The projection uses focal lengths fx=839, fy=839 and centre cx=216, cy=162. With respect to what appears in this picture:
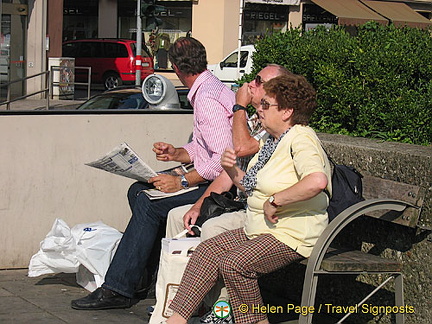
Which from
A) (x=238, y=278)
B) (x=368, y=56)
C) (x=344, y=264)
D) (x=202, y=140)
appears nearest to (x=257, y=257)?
(x=238, y=278)

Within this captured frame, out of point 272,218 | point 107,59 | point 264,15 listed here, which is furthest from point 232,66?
point 272,218

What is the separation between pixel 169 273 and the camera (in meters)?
4.61

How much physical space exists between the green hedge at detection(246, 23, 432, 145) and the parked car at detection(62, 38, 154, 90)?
78.9ft

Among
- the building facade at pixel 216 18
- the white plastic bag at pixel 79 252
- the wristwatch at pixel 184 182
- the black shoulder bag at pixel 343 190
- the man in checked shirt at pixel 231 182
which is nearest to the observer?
the black shoulder bag at pixel 343 190

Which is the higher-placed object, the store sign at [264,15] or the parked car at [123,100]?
the store sign at [264,15]

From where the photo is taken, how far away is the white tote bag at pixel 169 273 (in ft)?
15.1

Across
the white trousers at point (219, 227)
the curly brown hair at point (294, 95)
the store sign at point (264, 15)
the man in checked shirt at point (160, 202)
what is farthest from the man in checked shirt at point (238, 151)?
the store sign at point (264, 15)

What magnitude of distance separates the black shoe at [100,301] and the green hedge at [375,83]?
6.11 feet

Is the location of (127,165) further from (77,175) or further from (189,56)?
(77,175)

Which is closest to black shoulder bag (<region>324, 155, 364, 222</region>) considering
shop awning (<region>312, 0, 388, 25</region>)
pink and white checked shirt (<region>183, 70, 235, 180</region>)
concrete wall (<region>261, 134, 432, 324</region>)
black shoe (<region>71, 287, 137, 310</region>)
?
concrete wall (<region>261, 134, 432, 324</region>)

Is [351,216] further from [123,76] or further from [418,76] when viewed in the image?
[123,76]

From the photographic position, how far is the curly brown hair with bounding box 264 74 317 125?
Answer: 14.3ft

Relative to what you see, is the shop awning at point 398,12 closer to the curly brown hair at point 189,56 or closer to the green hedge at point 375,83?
the green hedge at point 375,83

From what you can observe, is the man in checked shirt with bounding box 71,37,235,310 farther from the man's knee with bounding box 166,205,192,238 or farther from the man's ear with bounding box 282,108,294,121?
the man's ear with bounding box 282,108,294,121
